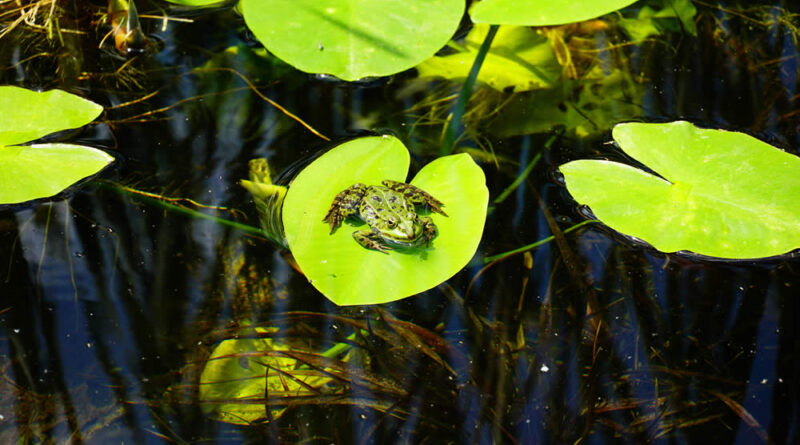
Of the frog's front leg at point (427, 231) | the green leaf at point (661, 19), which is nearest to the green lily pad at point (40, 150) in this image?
the frog's front leg at point (427, 231)

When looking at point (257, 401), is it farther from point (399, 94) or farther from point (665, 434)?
point (399, 94)

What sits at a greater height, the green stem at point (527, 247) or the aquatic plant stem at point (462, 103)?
the aquatic plant stem at point (462, 103)

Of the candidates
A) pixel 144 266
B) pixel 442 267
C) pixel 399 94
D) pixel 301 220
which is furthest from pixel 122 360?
pixel 399 94

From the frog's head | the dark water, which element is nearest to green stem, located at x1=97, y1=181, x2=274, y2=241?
the dark water

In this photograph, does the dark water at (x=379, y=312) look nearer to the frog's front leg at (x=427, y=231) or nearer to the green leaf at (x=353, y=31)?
the frog's front leg at (x=427, y=231)

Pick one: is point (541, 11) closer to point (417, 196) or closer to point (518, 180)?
point (518, 180)

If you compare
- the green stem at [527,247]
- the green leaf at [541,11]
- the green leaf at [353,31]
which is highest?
the green leaf at [541,11]
